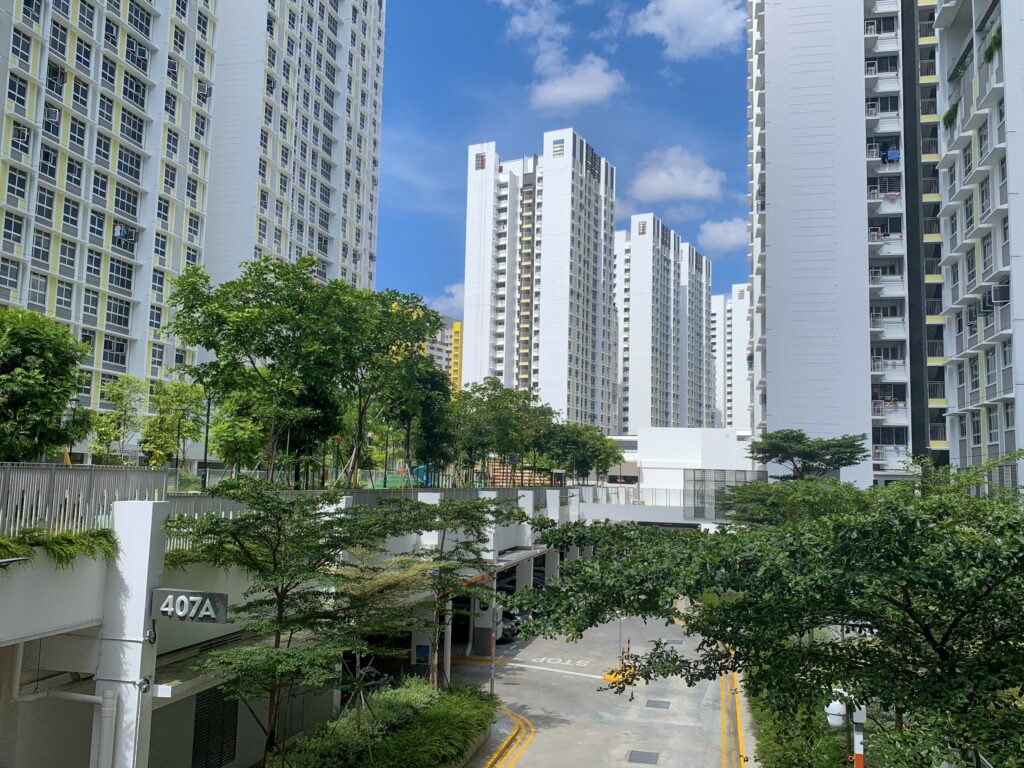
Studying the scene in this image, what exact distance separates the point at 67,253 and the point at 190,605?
43798 mm

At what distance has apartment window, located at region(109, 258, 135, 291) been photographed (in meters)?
53.1

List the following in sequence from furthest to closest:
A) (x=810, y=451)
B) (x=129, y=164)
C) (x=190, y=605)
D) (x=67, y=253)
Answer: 1. (x=129, y=164)
2. (x=67, y=253)
3. (x=810, y=451)
4. (x=190, y=605)

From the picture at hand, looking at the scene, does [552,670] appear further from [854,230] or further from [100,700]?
[854,230]

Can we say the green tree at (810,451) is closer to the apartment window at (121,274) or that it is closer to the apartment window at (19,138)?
the apartment window at (121,274)

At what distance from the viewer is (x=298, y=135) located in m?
71.6

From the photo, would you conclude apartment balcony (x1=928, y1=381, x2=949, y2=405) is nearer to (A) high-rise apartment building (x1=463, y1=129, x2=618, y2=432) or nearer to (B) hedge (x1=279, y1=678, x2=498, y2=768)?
(B) hedge (x1=279, y1=678, x2=498, y2=768)

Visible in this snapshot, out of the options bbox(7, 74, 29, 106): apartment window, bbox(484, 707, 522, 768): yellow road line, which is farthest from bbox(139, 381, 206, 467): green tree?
bbox(484, 707, 522, 768): yellow road line

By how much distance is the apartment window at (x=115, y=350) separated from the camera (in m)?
52.4

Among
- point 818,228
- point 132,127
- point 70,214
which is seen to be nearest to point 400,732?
point 70,214

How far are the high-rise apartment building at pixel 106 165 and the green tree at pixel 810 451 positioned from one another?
118 ft

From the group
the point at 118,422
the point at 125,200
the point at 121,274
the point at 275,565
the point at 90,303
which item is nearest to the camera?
the point at 275,565

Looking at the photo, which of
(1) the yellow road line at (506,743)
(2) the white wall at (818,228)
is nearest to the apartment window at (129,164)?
(2) the white wall at (818,228)

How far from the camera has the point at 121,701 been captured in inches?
512

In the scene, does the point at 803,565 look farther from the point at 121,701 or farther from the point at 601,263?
the point at 601,263
